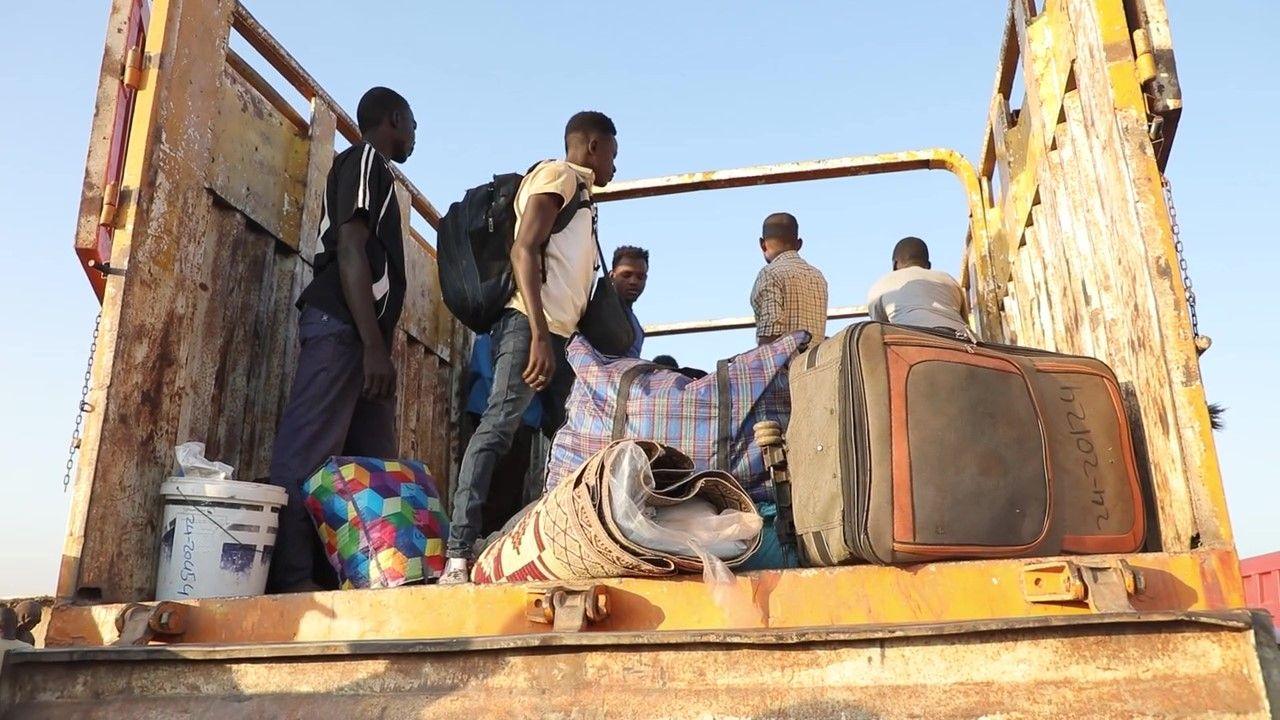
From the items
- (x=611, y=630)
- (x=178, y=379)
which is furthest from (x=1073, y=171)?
(x=178, y=379)

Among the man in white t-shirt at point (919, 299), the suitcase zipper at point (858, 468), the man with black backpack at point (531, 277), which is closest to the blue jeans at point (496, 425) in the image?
the man with black backpack at point (531, 277)

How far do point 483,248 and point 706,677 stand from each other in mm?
1914

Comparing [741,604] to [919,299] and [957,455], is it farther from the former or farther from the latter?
[919,299]

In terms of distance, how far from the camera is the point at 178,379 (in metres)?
2.55

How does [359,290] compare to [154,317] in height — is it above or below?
above

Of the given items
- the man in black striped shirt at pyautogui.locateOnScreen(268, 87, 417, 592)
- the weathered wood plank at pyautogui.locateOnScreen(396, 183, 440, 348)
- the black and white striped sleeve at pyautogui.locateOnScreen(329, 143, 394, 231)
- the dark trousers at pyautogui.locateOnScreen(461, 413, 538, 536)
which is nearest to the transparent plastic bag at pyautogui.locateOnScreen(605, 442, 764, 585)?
the man in black striped shirt at pyautogui.locateOnScreen(268, 87, 417, 592)

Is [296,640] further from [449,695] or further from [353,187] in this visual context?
[353,187]

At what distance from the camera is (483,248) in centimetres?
311

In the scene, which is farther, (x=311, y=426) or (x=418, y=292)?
(x=418, y=292)

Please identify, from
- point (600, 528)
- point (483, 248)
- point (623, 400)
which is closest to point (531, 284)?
point (483, 248)

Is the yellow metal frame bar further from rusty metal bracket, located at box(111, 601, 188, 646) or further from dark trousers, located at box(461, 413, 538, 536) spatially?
dark trousers, located at box(461, 413, 538, 536)

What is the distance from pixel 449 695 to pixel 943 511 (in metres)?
0.91

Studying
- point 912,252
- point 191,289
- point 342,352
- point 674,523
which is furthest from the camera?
point 912,252

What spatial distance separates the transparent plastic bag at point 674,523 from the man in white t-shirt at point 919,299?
201cm
